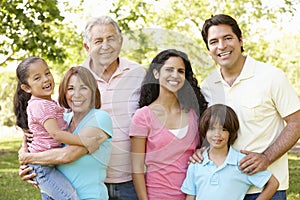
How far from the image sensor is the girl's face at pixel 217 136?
3281 mm

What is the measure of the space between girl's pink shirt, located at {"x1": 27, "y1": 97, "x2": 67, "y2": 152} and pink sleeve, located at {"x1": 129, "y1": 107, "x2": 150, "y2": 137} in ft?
1.38

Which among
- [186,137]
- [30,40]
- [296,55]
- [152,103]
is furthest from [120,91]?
[296,55]

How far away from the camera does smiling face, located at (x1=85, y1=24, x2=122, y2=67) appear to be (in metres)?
3.33

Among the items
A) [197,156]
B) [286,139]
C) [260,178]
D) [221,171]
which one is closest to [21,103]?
[197,156]

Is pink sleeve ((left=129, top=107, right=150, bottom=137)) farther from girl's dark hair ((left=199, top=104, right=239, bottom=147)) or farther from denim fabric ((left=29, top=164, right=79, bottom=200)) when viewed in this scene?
denim fabric ((left=29, top=164, right=79, bottom=200))

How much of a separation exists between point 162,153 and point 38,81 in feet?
2.84

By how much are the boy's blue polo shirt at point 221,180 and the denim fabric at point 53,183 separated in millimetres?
690

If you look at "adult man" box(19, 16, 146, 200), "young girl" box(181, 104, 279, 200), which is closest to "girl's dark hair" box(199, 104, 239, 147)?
"young girl" box(181, 104, 279, 200)

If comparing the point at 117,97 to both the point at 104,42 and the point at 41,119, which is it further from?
the point at 41,119

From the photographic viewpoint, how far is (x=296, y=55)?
63.5 feet

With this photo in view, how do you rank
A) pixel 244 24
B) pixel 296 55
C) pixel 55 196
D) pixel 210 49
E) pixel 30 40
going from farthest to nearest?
pixel 296 55, pixel 244 24, pixel 30 40, pixel 210 49, pixel 55 196

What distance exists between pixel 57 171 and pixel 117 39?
0.88 meters

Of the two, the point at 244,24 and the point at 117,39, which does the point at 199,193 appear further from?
the point at 244,24

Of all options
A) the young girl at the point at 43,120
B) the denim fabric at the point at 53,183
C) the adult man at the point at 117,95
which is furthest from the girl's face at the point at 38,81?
the denim fabric at the point at 53,183
